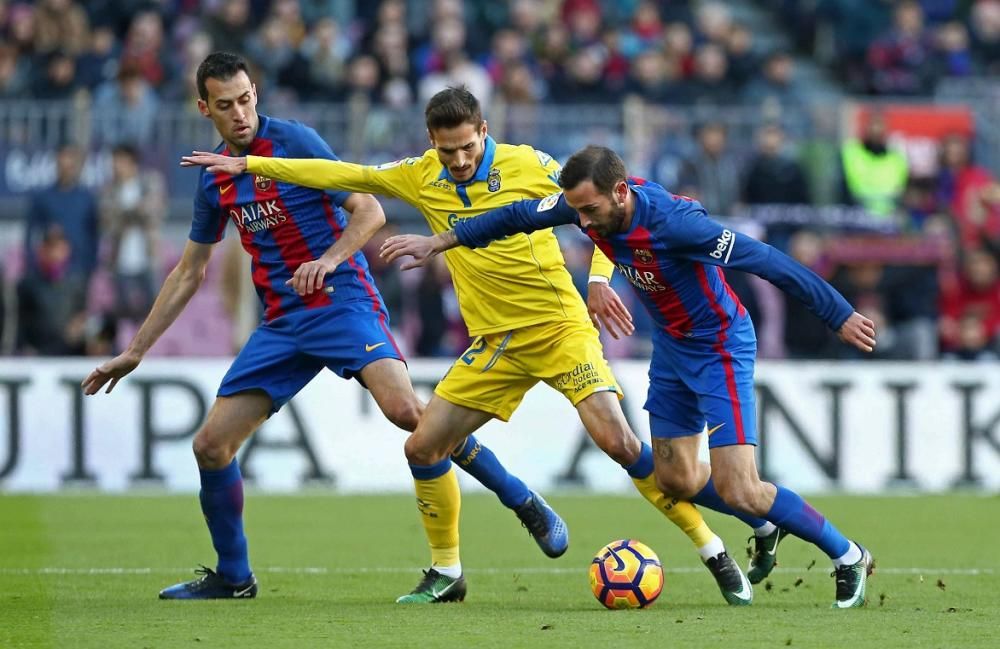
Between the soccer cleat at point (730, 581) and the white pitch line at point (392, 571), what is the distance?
150 centimetres

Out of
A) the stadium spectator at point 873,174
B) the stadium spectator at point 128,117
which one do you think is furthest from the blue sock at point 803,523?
the stadium spectator at point 128,117

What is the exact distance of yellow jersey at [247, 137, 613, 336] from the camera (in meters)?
8.68

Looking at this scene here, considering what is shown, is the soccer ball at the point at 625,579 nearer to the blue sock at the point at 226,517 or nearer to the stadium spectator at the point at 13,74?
the blue sock at the point at 226,517

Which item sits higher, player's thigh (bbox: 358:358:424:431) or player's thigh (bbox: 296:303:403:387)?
player's thigh (bbox: 296:303:403:387)

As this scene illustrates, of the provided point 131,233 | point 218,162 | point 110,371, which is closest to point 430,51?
point 131,233

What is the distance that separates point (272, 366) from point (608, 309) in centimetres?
174

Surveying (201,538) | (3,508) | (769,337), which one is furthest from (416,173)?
(769,337)

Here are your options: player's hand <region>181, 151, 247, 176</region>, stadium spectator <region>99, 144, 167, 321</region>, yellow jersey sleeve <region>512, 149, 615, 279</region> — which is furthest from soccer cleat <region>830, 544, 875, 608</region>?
stadium spectator <region>99, 144, 167, 321</region>

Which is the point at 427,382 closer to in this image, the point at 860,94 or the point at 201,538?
the point at 201,538

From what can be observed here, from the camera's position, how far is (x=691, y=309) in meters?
8.23

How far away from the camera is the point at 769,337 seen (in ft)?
57.5

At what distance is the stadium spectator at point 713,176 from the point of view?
1788 centimetres

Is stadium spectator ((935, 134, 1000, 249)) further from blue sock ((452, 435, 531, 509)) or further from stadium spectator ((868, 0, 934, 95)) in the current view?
blue sock ((452, 435, 531, 509))

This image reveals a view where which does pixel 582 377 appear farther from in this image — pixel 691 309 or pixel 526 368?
pixel 691 309
